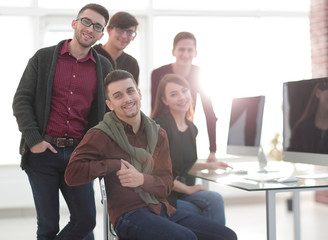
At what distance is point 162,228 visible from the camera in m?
1.90

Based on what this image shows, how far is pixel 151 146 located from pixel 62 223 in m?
3.18

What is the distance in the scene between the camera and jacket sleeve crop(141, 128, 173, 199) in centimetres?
200

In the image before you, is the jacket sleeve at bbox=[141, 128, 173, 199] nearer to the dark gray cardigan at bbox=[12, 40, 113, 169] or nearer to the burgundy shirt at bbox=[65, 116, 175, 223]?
the burgundy shirt at bbox=[65, 116, 175, 223]

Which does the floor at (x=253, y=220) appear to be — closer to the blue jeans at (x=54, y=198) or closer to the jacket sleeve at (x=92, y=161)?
the blue jeans at (x=54, y=198)

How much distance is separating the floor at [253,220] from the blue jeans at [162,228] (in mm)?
2212

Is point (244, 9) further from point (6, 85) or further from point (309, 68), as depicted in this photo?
point (6, 85)

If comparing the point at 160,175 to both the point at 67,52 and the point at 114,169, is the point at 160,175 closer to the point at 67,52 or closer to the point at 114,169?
the point at 114,169

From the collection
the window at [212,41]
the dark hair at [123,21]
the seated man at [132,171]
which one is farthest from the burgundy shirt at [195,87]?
the window at [212,41]

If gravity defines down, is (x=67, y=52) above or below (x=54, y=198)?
above

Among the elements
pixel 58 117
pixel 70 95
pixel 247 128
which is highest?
pixel 70 95

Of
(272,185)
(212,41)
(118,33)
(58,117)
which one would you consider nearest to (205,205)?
(272,185)

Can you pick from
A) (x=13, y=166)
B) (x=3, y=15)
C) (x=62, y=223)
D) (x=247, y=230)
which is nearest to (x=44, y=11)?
(x=3, y=15)

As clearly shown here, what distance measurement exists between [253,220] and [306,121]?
243cm

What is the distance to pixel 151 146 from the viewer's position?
6.75ft
